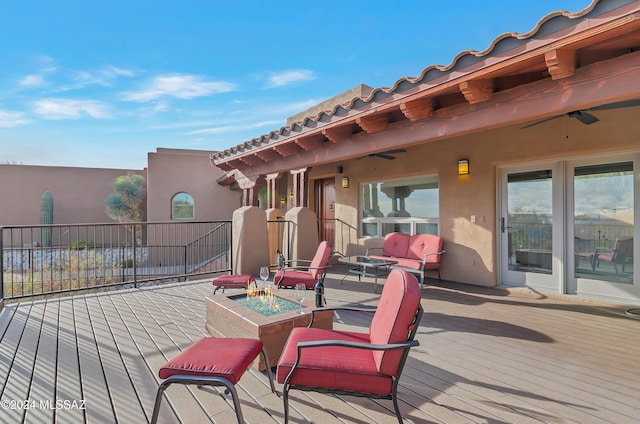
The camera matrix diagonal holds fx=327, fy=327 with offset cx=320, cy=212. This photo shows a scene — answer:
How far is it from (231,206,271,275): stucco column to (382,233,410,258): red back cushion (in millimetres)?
2458

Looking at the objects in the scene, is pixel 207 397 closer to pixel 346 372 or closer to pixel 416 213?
pixel 346 372

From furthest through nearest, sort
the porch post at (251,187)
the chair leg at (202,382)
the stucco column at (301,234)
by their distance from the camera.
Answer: the porch post at (251,187)
the stucco column at (301,234)
the chair leg at (202,382)

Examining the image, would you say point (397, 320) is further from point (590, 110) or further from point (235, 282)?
point (590, 110)

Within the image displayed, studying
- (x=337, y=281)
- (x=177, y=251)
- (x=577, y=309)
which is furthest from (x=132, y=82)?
(x=577, y=309)

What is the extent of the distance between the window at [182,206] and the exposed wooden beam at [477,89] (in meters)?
11.7

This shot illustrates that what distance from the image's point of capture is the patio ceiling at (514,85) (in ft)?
8.63

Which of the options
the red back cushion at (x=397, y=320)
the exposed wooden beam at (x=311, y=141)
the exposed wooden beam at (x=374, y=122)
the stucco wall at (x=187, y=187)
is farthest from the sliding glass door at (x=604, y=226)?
the stucco wall at (x=187, y=187)

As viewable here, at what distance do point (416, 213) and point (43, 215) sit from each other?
631 inches

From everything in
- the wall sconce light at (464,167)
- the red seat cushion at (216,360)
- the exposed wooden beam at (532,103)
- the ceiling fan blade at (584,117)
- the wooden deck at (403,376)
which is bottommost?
the wooden deck at (403,376)

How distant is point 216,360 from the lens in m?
1.90

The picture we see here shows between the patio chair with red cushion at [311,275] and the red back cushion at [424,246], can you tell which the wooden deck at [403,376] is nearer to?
the patio chair with red cushion at [311,275]

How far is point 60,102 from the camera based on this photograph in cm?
1205

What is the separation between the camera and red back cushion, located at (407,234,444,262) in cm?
602

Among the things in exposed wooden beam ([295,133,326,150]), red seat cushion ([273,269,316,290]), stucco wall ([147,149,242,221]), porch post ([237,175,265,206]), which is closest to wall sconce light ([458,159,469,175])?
exposed wooden beam ([295,133,326,150])
